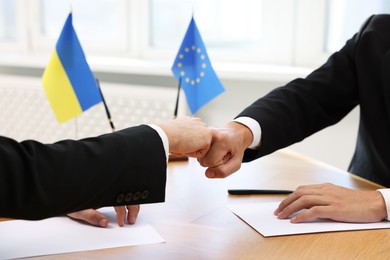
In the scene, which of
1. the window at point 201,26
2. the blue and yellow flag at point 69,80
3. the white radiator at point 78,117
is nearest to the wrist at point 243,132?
the blue and yellow flag at point 69,80

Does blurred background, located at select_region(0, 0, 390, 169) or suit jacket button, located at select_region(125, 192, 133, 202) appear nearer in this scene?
suit jacket button, located at select_region(125, 192, 133, 202)

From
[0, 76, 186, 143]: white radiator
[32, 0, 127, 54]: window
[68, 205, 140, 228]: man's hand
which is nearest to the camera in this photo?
[68, 205, 140, 228]: man's hand

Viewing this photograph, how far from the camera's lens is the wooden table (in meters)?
1.16

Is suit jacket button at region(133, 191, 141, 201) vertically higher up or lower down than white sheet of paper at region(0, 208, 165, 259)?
higher up

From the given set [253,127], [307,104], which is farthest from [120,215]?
[307,104]

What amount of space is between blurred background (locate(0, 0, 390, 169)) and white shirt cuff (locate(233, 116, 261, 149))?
1261 mm

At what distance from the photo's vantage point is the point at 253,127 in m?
1.77

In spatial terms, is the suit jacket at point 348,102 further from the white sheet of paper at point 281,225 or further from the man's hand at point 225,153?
the white sheet of paper at point 281,225

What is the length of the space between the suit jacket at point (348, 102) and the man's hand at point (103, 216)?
22.0 inches

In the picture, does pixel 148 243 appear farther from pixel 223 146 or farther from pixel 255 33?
pixel 255 33

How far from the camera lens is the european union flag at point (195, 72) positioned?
2.32 meters

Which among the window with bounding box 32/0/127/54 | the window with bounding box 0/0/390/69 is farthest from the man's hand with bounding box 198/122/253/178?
the window with bounding box 32/0/127/54

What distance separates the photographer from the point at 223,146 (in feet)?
5.33

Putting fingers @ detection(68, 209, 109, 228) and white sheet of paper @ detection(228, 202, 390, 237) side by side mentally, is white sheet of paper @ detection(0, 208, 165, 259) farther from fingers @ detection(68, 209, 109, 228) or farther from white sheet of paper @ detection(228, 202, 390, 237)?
white sheet of paper @ detection(228, 202, 390, 237)
